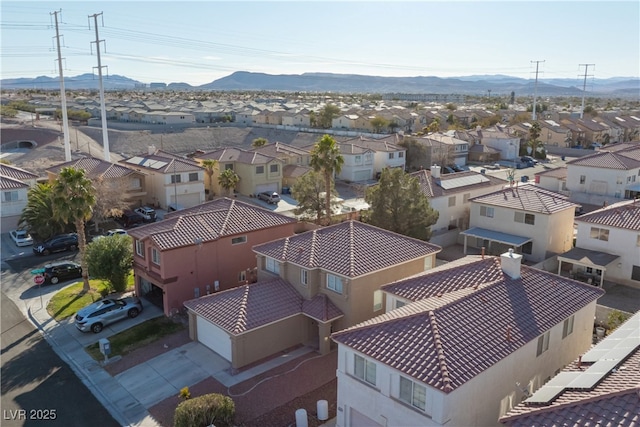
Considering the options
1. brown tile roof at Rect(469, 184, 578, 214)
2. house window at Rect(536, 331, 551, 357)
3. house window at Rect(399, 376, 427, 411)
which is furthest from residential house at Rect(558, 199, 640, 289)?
house window at Rect(399, 376, 427, 411)

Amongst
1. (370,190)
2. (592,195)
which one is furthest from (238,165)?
(592,195)

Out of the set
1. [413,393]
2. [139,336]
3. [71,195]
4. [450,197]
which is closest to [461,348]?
[413,393]

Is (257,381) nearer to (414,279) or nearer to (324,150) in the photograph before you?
(414,279)

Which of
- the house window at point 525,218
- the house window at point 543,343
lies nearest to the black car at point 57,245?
the house window at point 525,218

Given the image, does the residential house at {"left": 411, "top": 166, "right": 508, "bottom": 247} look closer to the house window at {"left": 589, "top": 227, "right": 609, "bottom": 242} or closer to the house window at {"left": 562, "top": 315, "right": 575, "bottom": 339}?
the house window at {"left": 589, "top": 227, "right": 609, "bottom": 242}

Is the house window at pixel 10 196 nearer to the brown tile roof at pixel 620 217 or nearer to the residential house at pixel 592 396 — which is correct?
Answer: the residential house at pixel 592 396
